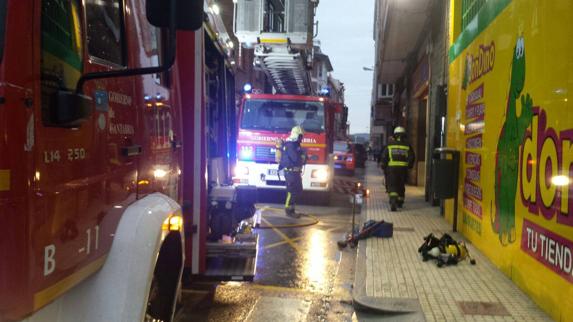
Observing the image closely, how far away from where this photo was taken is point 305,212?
12.5m

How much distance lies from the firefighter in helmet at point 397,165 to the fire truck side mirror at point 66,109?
1028 centimetres

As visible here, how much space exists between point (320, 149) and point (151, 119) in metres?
10.4

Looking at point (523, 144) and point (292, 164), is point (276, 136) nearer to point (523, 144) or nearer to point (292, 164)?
point (292, 164)

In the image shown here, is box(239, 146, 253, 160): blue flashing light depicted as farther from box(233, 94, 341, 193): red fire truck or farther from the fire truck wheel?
the fire truck wheel

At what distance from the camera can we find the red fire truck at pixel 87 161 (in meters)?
1.81

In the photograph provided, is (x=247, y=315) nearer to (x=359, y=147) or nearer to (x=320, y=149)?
(x=320, y=149)

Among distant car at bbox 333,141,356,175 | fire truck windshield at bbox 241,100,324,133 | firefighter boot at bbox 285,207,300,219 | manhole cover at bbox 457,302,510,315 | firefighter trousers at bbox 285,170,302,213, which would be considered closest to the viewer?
manhole cover at bbox 457,302,510,315

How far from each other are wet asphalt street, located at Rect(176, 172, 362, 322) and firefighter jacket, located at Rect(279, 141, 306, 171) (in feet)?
5.49

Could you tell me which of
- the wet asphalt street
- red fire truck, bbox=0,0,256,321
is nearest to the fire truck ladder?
the wet asphalt street

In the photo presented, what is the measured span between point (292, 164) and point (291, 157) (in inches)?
5.6

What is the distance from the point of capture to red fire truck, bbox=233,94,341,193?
13344 millimetres

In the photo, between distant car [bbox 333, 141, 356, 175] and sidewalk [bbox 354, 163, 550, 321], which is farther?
distant car [bbox 333, 141, 356, 175]

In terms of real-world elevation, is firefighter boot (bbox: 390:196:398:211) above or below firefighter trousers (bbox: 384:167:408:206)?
below

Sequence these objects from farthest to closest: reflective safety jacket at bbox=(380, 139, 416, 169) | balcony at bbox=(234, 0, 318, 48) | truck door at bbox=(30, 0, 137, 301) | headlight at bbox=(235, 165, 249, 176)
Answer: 1. headlight at bbox=(235, 165, 249, 176)
2. balcony at bbox=(234, 0, 318, 48)
3. reflective safety jacket at bbox=(380, 139, 416, 169)
4. truck door at bbox=(30, 0, 137, 301)
